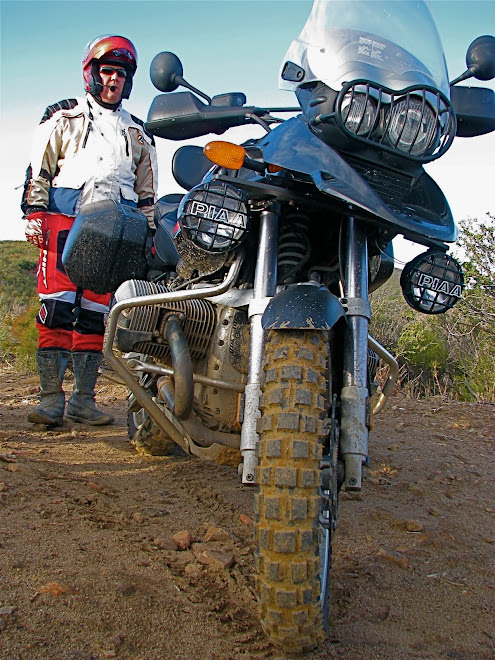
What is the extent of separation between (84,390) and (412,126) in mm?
3507

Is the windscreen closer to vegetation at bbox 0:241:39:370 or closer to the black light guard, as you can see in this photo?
the black light guard

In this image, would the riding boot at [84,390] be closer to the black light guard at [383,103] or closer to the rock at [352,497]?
the rock at [352,497]

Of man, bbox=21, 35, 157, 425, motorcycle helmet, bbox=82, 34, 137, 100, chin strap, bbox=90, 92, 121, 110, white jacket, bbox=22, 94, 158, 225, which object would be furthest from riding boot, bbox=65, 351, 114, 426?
motorcycle helmet, bbox=82, 34, 137, 100

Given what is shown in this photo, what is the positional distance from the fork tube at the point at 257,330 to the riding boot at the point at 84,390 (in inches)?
114

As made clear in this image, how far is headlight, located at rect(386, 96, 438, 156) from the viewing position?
2.11 metres

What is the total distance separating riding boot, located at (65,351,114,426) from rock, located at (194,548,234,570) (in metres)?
2.70

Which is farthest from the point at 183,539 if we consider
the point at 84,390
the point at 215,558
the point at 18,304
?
the point at 18,304

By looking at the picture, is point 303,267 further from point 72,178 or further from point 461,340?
point 461,340

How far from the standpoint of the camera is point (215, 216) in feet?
7.52

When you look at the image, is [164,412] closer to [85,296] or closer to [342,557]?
[342,557]

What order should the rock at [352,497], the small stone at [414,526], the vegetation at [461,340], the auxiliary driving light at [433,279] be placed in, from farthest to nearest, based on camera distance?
1. the vegetation at [461,340]
2. the rock at [352,497]
3. the small stone at [414,526]
4. the auxiliary driving light at [433,279]

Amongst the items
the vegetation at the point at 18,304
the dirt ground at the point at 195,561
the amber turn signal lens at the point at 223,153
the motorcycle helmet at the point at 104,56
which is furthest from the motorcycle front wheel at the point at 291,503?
the vegetation at the point at 18,304

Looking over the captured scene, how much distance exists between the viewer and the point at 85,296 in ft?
15.3

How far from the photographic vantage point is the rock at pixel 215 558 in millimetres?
2211
